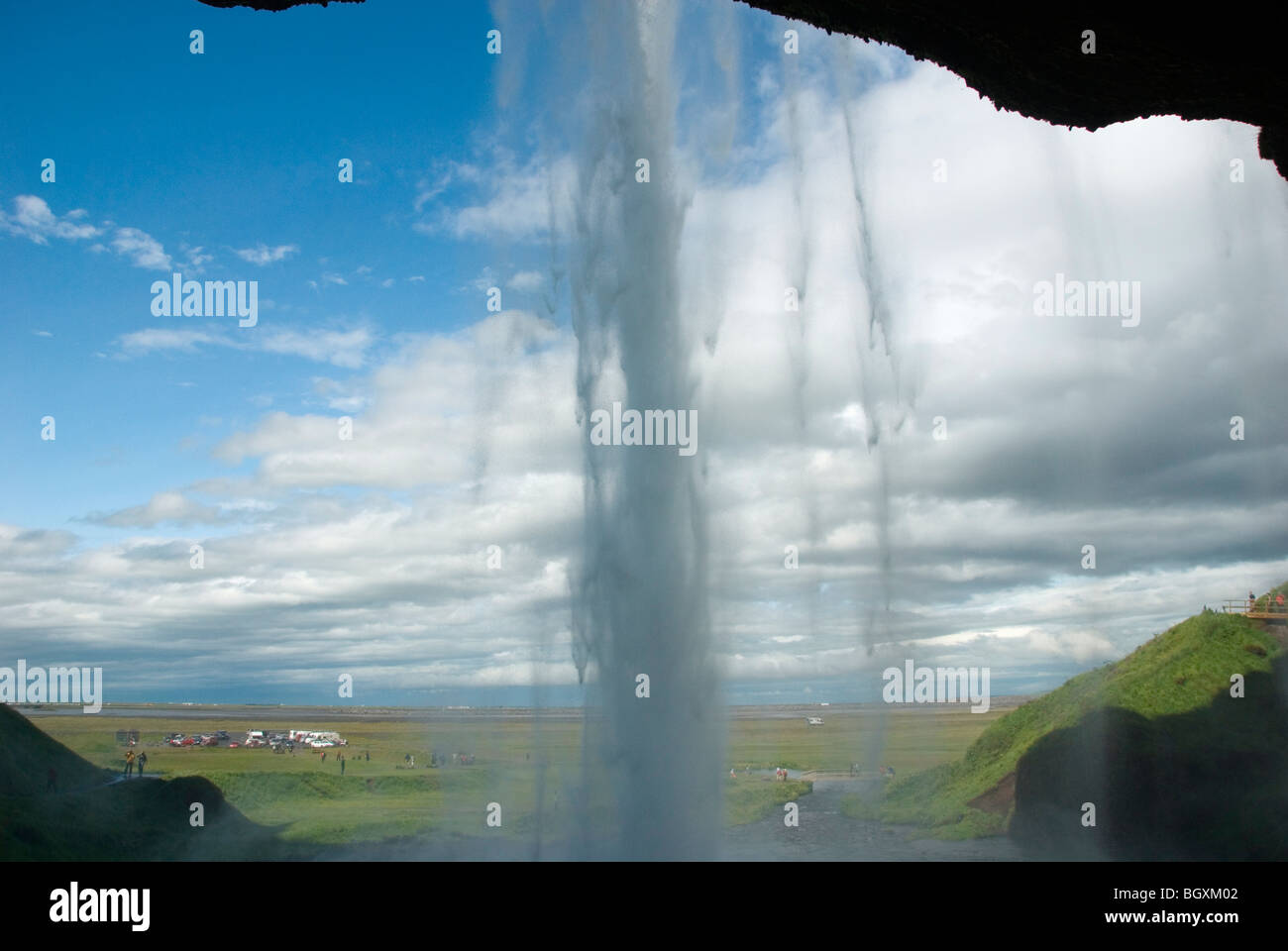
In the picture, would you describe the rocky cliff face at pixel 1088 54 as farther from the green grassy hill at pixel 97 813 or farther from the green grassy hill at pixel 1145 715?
the green grassy hill at pixel 97 813

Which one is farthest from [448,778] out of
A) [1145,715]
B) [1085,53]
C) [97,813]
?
[1085,53]

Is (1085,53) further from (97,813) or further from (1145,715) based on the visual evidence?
(97,813)

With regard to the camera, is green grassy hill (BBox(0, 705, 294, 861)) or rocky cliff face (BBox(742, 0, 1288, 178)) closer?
rocky cliff face (BBox(742, 0, 1288, 178))

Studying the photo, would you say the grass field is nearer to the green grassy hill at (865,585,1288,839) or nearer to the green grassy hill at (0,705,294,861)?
the green grassy hill at (0,705,294,861)

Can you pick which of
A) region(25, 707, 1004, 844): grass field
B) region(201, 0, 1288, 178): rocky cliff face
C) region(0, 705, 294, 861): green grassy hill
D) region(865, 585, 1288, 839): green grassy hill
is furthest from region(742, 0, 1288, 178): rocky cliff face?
region(0, 705, 294, 861): green grassy hill

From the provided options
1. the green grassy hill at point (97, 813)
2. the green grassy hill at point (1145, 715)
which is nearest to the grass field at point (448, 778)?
the green grassy hill at point (97, 813)

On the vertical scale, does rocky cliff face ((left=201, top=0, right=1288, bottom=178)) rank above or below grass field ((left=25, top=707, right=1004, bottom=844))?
above
